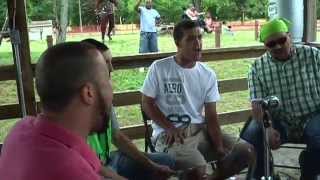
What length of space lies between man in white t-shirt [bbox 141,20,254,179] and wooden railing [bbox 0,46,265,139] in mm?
1291

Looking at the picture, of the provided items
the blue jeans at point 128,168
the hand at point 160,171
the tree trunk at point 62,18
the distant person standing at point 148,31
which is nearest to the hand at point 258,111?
the hand at point 160,171

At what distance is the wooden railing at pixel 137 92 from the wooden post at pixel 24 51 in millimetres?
80

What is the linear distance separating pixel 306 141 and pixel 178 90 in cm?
90

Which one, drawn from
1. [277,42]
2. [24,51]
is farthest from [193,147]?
[24,51]

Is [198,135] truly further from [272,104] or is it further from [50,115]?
[50,115]

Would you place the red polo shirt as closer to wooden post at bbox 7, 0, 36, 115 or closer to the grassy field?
wooden post at bbox 7, 0, 36, 115

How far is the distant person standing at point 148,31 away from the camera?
8.82 metres

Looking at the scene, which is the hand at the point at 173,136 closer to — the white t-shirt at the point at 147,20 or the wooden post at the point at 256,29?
the white t-shirt at the point at 147,20

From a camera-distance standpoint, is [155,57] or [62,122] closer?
[62,122]

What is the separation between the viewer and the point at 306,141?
3.35 m

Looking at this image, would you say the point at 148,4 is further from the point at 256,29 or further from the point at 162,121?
the point at 162,121

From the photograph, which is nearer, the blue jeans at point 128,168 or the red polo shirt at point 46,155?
the red polo shirt at point 46,155

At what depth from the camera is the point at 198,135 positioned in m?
3.27

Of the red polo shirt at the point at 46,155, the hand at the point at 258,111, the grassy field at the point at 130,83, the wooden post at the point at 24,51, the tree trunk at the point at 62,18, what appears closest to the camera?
the red polo shirt at the point at 46,155
